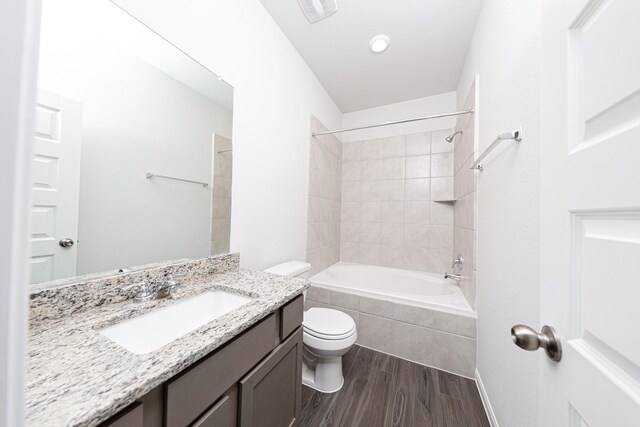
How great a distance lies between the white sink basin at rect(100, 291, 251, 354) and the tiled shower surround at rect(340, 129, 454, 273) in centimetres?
207

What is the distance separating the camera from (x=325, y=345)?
1.36 m

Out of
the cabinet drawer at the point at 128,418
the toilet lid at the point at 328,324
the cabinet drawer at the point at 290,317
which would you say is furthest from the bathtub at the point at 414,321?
the cabinet drawer at the point at 128,418

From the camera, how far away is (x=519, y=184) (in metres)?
0.93

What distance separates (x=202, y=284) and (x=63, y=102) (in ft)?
2.73

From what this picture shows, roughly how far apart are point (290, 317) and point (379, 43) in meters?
2.06

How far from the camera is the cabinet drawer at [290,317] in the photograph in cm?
95

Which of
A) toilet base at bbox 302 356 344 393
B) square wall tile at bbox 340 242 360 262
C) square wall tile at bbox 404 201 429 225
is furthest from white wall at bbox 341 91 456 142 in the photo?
toilet base at bbox 302 356 344 393

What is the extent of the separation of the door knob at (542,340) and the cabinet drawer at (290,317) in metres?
0.77

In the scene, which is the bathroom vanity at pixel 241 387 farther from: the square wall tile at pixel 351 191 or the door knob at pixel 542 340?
the square wall tile at pixel 351 191

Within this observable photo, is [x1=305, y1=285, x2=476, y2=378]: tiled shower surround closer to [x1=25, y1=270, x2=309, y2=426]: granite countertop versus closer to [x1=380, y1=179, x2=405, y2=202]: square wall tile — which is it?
[x1=25, y1=270, x2=309, y2=426]: granite countertop

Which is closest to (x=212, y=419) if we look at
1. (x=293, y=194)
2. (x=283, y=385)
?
(x=283, y=385)

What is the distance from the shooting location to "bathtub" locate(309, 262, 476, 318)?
1.68 meters

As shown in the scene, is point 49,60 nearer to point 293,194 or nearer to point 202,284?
point 202,284

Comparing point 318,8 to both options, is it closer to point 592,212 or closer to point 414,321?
point 592,212
